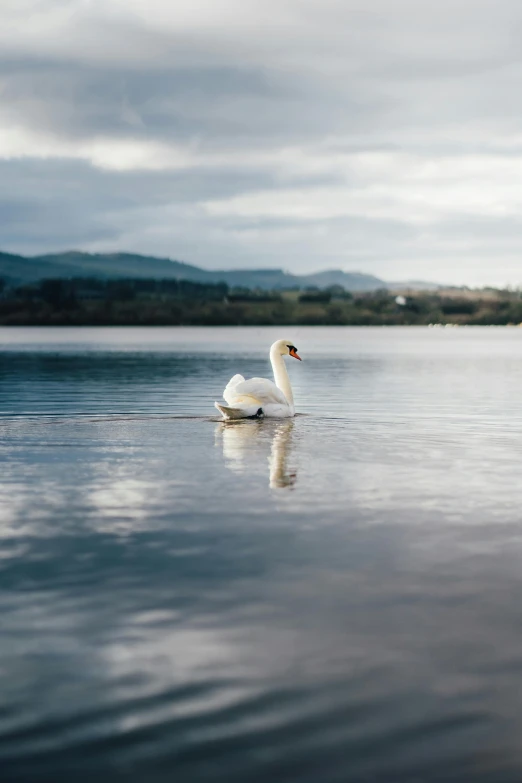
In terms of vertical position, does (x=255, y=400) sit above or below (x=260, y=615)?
above

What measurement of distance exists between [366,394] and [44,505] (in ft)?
90.9

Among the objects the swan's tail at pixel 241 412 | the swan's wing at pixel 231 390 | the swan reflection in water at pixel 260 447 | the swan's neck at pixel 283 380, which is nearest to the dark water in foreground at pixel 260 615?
the swan reflection in water at pixel 260 447

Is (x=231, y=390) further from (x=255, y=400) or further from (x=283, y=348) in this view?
(x=283, y=348)

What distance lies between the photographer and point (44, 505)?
50.1 feet

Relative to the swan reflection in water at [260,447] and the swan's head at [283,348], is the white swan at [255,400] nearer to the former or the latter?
the swan reflection in water at [260,447]

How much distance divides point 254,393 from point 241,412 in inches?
24.9

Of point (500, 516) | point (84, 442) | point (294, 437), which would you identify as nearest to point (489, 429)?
point (294, 437)

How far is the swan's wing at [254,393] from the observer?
89.7 feet

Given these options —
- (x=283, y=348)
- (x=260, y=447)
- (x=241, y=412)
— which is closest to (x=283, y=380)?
(x=241, y=412)

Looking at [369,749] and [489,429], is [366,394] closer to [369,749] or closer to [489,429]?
[489,429]

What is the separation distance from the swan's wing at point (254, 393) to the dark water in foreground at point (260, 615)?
18.7 ft

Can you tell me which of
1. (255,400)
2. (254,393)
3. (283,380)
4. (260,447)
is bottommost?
(260,447)

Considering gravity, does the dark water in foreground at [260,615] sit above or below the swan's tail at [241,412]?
below

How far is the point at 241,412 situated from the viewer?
2756 centimetres
